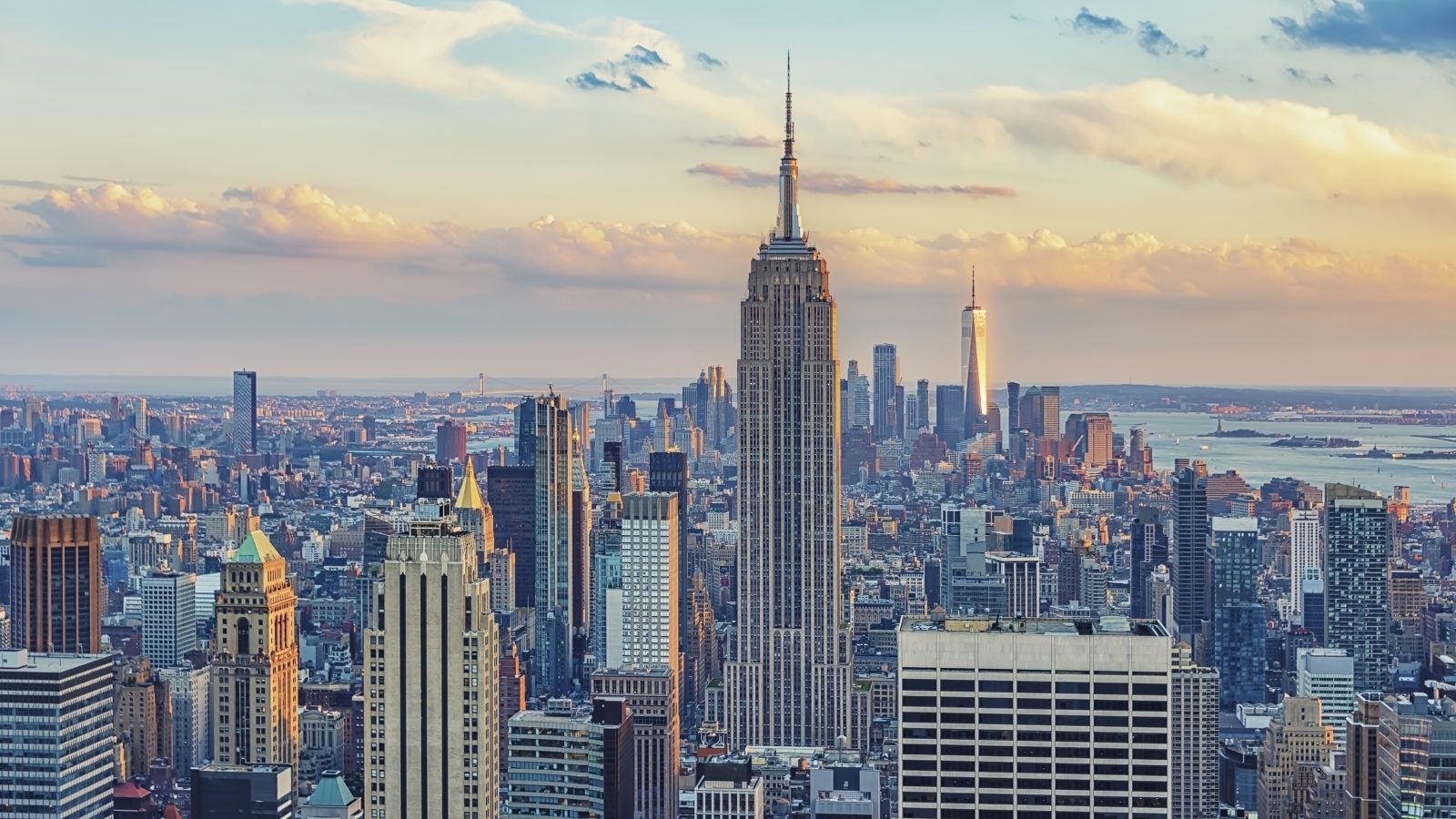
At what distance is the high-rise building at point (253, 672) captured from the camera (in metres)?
29.1

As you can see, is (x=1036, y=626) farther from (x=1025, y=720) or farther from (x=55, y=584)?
(x=55, y=584)

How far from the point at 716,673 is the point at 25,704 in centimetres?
2035

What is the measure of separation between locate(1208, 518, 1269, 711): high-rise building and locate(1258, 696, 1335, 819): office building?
350 centimetres

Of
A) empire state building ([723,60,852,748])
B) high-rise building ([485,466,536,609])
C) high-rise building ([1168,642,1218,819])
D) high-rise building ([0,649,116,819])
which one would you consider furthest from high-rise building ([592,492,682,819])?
A: high-rise building ([0,649,116,819])

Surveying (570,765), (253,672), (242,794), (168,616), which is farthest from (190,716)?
(168,616)

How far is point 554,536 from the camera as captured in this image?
46.7 metres

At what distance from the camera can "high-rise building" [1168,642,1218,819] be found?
3022 cm

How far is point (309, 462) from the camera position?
47875mm

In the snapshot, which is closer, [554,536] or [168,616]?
[168,616]

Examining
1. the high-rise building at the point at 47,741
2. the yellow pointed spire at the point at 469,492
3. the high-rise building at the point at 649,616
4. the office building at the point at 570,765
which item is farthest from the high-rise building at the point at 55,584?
the office building at the point at 570,765

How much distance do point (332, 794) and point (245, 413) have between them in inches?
834

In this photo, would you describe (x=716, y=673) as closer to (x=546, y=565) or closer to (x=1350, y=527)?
(x=546, y=565)

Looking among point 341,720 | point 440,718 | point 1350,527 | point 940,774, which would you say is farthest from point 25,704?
point 1350,527

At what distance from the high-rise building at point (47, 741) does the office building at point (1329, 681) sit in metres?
17.9
